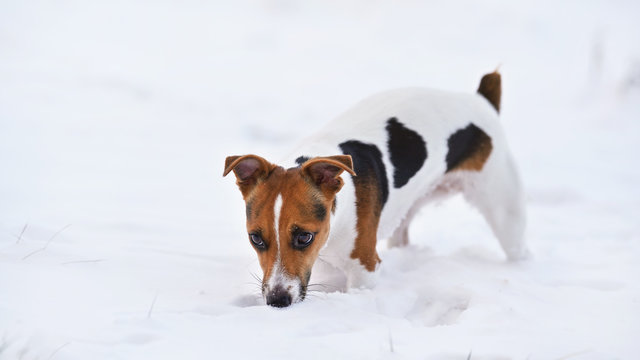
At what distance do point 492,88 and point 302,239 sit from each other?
9.00 ft

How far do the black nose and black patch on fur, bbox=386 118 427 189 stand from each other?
1469mm

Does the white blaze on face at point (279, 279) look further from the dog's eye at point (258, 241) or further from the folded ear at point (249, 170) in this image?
the folded ear at point (249, 170)

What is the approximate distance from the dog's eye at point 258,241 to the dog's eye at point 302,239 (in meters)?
0.19

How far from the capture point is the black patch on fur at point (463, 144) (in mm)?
4410

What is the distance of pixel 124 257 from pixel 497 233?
3166mm

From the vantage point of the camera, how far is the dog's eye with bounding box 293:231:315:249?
320cm

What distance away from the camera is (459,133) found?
4434 mm

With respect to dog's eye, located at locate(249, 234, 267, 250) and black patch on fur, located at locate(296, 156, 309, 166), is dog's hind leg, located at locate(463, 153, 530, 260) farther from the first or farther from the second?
dog's eye, located at locate(249, 234, 267, 250)

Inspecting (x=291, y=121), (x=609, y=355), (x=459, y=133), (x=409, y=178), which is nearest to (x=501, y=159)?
(x=459, y=133)

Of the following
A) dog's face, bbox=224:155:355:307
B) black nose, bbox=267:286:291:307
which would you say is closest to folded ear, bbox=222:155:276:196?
dog's face, bbox=224:155:355:307

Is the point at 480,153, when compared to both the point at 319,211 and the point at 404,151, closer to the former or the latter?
the point at 404,151

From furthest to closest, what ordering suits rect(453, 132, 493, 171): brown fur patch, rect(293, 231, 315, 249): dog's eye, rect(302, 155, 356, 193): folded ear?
rect(453, 132, 493, 171): brown fur patch, rect(302, 155, 356, 193): folded ear, rect(293, 231, 315, 249): dog's eye

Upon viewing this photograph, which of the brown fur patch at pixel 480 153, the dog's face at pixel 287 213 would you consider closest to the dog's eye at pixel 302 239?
the dog's face at pixel 287 213

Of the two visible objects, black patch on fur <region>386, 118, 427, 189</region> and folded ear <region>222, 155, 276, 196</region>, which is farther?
black patch on fur <region>386, 118, 427, 189</region>
